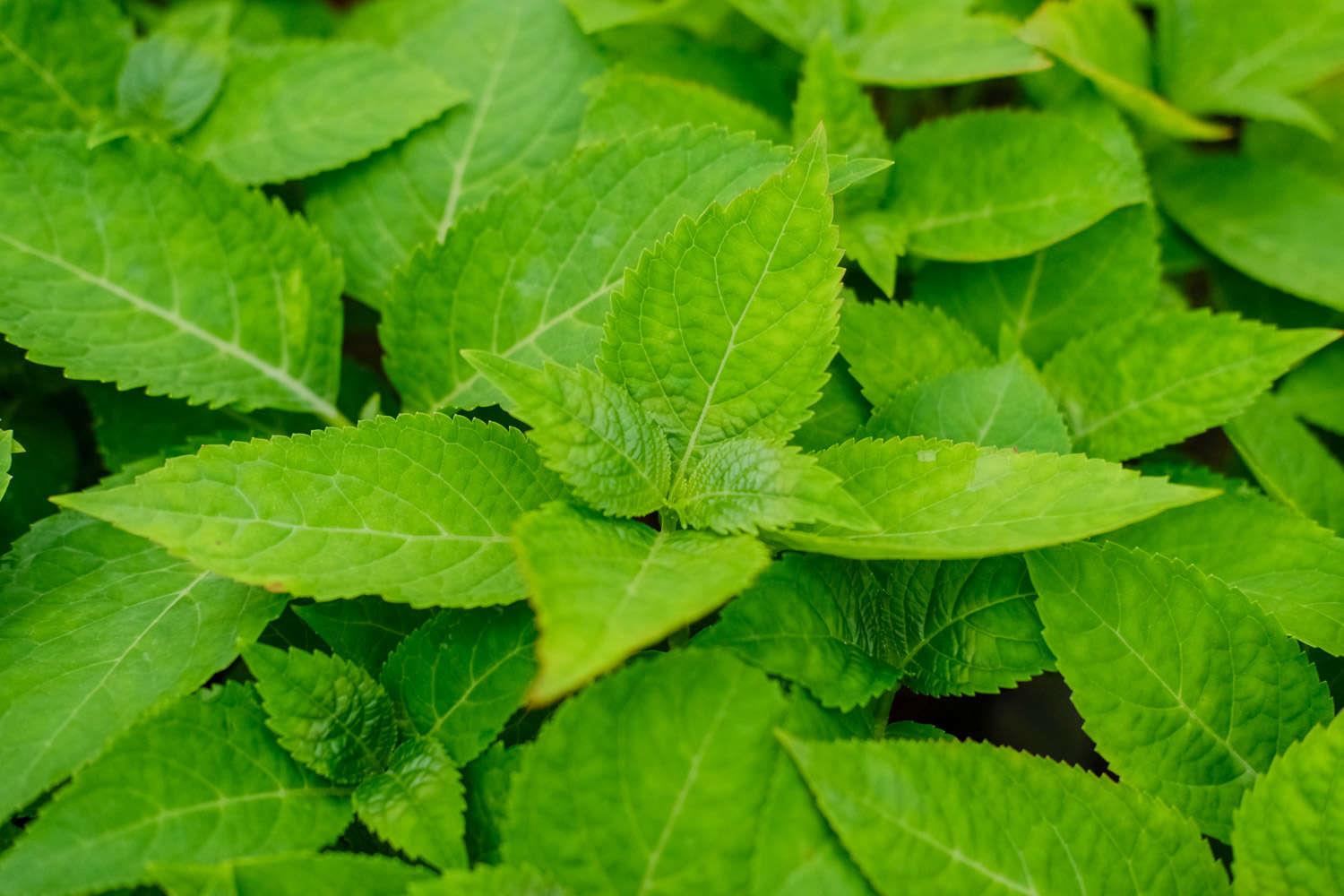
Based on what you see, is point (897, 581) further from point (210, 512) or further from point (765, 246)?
point (210, 512)

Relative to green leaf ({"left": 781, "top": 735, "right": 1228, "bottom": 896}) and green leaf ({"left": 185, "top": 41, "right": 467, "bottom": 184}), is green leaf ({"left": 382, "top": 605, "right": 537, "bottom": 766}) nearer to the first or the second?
green leaf ({"left": 781, "top": 735, "right": 1228, "bottom": 896})

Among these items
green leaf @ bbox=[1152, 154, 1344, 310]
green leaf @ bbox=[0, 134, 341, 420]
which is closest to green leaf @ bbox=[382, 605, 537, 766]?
green leaf @ bbox=[0, 134, 341, 420]

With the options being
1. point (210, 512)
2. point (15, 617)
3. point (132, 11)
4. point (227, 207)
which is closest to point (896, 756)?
point (210, 512)

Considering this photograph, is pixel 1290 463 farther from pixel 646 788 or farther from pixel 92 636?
pixel 92 636

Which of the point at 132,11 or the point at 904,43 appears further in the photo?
the point at 132,11

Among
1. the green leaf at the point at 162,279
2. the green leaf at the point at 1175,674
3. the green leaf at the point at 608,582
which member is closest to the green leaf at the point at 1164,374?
the green leaf at the point at 1175,674

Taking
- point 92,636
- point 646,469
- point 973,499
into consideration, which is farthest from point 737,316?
point 92,636
